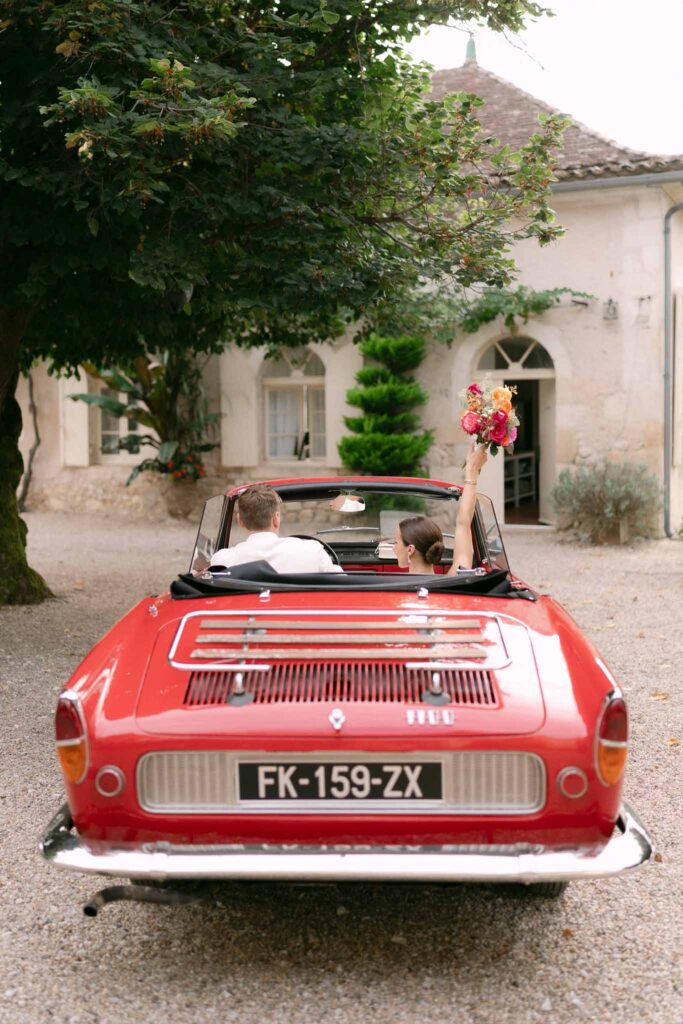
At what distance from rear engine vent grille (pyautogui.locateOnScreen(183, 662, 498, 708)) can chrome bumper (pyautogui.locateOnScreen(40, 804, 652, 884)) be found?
1.21 ft

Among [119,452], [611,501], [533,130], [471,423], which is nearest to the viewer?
[471,423]

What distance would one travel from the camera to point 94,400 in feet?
51.9

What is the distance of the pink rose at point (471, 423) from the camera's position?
4.03 m

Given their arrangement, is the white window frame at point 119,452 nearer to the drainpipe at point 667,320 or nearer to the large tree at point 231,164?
the drainpipe at point 667,320

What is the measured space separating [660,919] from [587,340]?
11.5 m

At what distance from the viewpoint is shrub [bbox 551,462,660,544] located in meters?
12.9

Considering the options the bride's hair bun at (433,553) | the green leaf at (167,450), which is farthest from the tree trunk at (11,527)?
the green leaf at (167,450)

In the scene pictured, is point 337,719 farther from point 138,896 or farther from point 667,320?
point 667,320

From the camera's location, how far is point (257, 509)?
3.91 m

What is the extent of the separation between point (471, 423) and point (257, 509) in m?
0.92

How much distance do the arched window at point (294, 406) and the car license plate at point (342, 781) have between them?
13588 millimetres

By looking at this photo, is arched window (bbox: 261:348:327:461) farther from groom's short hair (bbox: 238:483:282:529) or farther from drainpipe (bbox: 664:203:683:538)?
groom's short hair (bbox: 238:483:282:529)

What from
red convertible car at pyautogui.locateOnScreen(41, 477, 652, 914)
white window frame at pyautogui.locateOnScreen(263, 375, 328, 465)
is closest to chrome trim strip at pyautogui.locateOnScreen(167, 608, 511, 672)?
red convertible car at pyautogui.locateOnScreen(41, 477, 652, 914)

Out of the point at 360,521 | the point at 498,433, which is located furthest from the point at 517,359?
the point at 498,433
